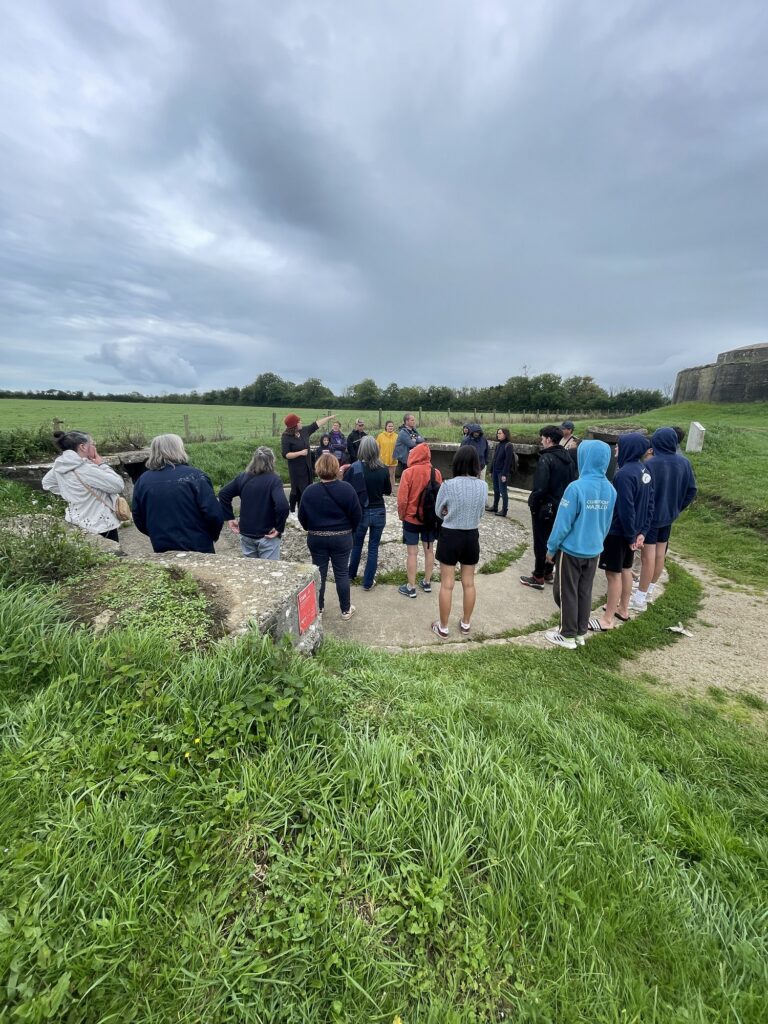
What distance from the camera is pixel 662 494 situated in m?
5.07

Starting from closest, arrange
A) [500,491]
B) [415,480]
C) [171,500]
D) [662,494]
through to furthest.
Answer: [171,500]
[415,480]
[662,494]
[500,491]

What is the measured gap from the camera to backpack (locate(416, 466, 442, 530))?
4941 millimetres

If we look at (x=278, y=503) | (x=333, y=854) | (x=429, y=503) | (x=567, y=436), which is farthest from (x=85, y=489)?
(x=567, y=436)

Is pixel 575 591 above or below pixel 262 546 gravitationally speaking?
below

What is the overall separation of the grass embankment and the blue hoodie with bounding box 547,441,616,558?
6.53 feet

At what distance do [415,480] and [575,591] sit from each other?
2152 millimetres

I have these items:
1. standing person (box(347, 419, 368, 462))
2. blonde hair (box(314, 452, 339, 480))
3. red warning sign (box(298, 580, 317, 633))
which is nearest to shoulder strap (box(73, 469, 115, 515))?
blonde hair (box(314, 452, 339, 480))

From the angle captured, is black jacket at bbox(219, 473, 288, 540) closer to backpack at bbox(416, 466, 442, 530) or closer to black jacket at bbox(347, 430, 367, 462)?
backpack at bbox(416, 466, 442, 530)

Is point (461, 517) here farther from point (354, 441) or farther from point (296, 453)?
point (354, 441)

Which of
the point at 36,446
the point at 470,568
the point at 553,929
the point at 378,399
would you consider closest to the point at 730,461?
the point at 470,568

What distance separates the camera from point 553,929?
1.34m

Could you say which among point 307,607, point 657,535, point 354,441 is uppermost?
point 354,441

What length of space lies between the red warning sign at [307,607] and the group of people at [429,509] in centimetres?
143

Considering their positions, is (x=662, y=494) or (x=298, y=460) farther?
(x=298, y=460)
